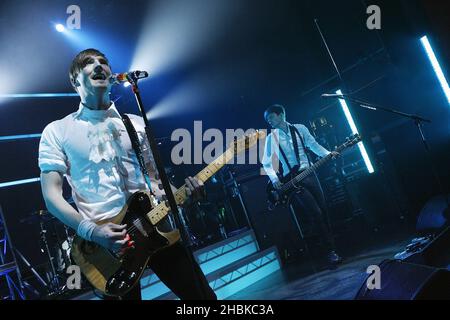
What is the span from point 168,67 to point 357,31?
4.07 m

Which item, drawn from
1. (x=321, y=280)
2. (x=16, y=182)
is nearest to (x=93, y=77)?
(x=321, y=280)

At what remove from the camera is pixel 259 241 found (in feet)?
20.3

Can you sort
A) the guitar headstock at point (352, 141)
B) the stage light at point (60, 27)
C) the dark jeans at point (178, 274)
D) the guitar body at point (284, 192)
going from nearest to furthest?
the dark jeans at point (178, 274), the guitar headstock at point (352, 141), the guitar body at point (284, 192), the stage light at point (60, 27)

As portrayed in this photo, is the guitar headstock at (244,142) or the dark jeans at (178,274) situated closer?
the dark jeans at (178,274)

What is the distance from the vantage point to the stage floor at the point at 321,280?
11.3ft

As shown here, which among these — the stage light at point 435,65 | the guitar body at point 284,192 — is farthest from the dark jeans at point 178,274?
the stage light at point 435,65

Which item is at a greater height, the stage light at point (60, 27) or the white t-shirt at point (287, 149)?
the stage light at point (60, 27)

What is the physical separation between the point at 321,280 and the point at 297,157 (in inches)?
73.3

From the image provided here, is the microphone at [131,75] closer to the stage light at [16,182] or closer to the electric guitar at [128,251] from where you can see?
the electric guitar at [128,251]

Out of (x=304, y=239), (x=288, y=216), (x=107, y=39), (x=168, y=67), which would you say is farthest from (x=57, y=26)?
(x=304, y=239)

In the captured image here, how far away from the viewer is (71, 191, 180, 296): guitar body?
6.21 feet

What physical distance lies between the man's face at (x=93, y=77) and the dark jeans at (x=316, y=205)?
3.51m

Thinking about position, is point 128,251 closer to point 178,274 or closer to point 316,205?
point 178,274

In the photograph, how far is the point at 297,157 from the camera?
203 inches
